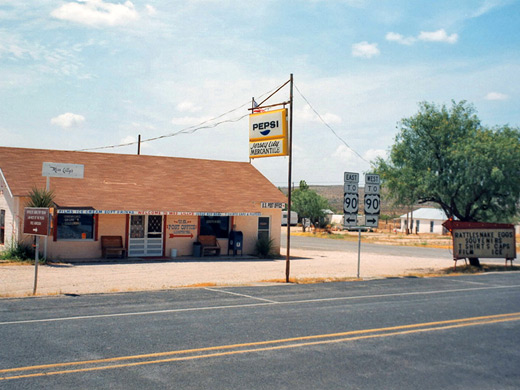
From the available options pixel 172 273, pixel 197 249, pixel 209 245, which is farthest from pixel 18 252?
pixel 209 245

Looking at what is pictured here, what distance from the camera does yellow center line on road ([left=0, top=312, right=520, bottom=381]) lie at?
23.4 feet

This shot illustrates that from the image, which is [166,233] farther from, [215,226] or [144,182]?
[144,182]

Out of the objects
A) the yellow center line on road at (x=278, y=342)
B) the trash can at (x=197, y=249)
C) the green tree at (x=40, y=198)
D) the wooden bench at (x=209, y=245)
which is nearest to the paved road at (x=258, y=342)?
the yellow center line on road at (x=278, y=342)

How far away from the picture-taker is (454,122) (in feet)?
81.3

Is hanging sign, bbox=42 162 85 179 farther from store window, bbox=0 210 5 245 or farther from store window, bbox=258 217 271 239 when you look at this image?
store window, bbox=258 217 271 239

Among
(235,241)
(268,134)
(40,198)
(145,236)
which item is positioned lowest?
(235,241)

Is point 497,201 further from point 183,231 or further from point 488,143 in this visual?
point 183,231

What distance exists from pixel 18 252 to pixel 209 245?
8.95 metres

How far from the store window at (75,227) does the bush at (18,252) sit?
151 centimetres

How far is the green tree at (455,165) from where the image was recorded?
2294cm

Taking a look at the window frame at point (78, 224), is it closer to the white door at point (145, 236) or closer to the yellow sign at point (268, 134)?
the white door at point (145, 236)

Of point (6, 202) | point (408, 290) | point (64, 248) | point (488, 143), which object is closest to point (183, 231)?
point (64, 248)

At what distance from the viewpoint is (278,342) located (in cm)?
899

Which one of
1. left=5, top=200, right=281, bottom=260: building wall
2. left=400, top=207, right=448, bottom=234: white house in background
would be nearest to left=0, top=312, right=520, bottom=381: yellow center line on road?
left=5, top=200, right=281, bottom=260: building wall
